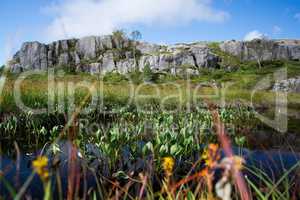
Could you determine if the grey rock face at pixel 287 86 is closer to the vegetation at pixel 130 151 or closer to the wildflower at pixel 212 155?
the vegetation at pixel 130 151

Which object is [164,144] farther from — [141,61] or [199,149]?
[141,61]

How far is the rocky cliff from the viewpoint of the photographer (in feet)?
416

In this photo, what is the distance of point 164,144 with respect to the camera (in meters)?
5.77

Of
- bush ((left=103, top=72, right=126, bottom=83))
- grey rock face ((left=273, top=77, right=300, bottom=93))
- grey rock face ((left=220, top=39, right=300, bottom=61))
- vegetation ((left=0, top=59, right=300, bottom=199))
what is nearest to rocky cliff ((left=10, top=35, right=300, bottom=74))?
grey rock face ((left=220, top=39, right=300, bottom=61))

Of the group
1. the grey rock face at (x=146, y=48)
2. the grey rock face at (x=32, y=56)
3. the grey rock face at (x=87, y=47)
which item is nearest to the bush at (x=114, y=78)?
the grey rock face at (x=87, y=47)

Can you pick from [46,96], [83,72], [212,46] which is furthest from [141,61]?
[46,96]

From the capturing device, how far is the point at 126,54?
445ft

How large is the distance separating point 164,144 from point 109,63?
126 m

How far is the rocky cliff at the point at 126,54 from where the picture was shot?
416 feet

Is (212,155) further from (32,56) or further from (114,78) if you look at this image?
(32,56)

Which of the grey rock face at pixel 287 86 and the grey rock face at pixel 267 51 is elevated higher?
the grey rock face at pixel 267 51

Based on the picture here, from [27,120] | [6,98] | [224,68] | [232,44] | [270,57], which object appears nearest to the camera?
[27,120]

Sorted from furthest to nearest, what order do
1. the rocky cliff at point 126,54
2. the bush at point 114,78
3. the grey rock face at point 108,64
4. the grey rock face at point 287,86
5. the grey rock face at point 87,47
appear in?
1. the grey rock face at point 87,47
2. the grey rock face at point 108,64
3. the rocky cliff at point 126,54
4. the bush at point 114,78
5. the grey rock face at point 287,86

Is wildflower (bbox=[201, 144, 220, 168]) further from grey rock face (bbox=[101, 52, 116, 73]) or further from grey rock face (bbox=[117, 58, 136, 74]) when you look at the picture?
grey rock face (bbox=[101, 52, 116, 73])
